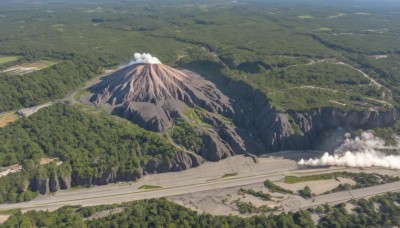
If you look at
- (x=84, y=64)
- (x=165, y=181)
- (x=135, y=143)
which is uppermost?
(x=84, y=64)

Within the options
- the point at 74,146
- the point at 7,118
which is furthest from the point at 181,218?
the point at 7,118

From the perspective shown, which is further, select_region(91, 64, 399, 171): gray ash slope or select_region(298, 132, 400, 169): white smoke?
select_region(91, 64, 399, 171): gray ash slope

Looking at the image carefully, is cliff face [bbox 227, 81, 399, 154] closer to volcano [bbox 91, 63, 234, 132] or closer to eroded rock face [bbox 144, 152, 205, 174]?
volcano [bbox 91, 63, 234, 132]

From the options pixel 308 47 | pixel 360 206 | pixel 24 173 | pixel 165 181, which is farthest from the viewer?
pixel 308 47

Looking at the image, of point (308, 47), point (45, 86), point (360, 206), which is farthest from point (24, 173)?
point (308, 47)

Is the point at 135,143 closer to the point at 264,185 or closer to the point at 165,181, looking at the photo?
the point at 165,181

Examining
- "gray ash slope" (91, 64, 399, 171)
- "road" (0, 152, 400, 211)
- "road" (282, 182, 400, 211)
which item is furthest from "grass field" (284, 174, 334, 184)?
"gray ash slope" (91, 64, 399, 171)
